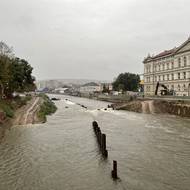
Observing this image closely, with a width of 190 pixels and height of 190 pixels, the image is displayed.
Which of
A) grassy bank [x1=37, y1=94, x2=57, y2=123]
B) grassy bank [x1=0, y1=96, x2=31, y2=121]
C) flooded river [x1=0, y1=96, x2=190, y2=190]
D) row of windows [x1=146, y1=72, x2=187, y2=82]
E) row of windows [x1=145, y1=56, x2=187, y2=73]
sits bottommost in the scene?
flooded river [x1=0, y1=96, x2=190, y2=190]

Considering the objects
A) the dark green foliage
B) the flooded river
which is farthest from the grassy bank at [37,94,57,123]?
the flooded river

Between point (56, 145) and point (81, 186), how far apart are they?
34.3 feet

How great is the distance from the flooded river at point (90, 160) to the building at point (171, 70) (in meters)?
43.6

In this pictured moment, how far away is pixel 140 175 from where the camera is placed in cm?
1805

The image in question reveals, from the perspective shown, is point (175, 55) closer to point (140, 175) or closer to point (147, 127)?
point (147, 127)

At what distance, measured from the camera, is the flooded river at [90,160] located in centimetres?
1661

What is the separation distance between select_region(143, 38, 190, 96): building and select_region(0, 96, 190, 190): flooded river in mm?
43605

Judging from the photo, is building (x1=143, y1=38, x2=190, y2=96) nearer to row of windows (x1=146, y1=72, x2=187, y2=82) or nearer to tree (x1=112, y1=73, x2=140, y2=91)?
row of windows (x1=146, y1=72, x2=187, y2=82)

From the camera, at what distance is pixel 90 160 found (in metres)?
21.4

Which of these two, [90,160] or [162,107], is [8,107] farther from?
[162,107]

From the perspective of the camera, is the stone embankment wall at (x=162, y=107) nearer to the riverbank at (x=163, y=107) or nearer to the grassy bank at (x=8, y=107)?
the riverbank at (x=163, y=107)

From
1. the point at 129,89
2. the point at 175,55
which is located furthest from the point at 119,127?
the point at 129,89

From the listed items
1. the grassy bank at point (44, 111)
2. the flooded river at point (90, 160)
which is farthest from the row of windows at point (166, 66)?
the flooded river at point (90, 160)

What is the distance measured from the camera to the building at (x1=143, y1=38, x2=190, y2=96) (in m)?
73.4
